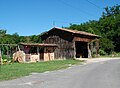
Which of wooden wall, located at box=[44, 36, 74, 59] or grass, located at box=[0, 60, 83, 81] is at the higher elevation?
wooden wall, located at box=[44, 36, 74, 59]

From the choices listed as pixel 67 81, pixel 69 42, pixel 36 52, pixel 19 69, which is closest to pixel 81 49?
pixel 69 42

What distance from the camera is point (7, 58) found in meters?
37.2

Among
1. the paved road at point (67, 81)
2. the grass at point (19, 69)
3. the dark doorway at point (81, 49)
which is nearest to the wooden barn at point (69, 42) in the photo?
the dark doorway at point (81, 49)

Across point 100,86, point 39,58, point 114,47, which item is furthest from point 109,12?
point 100,86

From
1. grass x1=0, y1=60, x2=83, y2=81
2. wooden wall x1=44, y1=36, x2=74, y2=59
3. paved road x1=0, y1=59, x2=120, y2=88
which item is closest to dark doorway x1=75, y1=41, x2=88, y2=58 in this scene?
wooden wall x1=44, y1=36, x2=74, y2=59

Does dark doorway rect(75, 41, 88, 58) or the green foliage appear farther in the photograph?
the green foliage

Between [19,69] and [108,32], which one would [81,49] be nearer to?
[108,32]

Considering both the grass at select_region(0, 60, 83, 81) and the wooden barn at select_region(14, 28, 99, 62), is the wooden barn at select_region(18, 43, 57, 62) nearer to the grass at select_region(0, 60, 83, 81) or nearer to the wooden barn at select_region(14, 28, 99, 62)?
the wooden barn at select_region(14, 28, 99, 62)

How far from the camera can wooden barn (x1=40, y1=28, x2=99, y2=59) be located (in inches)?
1847

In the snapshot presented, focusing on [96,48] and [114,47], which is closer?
[96,48]

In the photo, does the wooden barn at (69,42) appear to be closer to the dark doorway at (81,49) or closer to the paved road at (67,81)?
the dark doorway at (81,49)

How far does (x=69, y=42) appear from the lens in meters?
47.2

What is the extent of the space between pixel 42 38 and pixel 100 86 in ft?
125

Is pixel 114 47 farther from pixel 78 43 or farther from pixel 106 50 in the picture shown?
pixel 78 43
